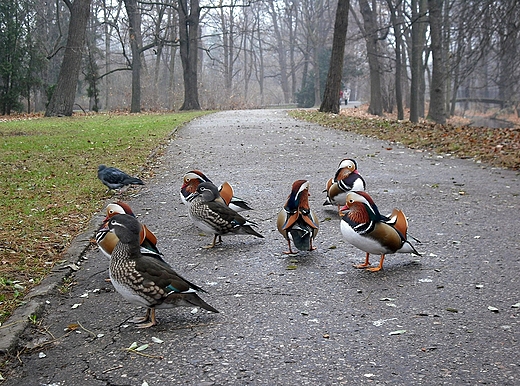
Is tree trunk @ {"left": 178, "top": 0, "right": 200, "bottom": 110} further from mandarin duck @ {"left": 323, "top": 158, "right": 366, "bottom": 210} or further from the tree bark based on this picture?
mandarin duck @ {"left": 323, "top": 158, "right": 366, "bottom": 210}

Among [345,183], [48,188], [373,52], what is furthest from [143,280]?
[373,52]

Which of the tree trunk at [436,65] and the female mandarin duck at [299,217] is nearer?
the female mandarin duck at [299,217]

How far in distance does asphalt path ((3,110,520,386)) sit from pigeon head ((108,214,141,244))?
651mm

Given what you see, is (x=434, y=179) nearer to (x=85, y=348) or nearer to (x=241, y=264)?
(x=241, y=264)

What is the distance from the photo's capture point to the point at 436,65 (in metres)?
26.4

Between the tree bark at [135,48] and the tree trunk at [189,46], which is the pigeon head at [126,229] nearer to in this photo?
the tree bark at [135,48]

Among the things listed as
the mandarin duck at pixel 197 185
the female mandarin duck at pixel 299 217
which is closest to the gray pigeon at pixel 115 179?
the mandarin duck at pixel 197 185

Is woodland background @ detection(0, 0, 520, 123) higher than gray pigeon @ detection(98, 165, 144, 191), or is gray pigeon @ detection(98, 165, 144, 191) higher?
woodland background @ detection(0, 0, 520, 123)

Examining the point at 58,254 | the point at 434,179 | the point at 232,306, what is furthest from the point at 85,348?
the point at 434,179

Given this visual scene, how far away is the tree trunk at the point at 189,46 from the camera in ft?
139

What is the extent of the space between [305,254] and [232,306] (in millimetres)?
1588

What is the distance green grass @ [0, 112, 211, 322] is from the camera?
19.2 feet

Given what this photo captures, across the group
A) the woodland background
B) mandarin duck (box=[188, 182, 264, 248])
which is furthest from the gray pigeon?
the woodland background

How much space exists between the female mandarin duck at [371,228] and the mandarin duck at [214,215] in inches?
49.0
